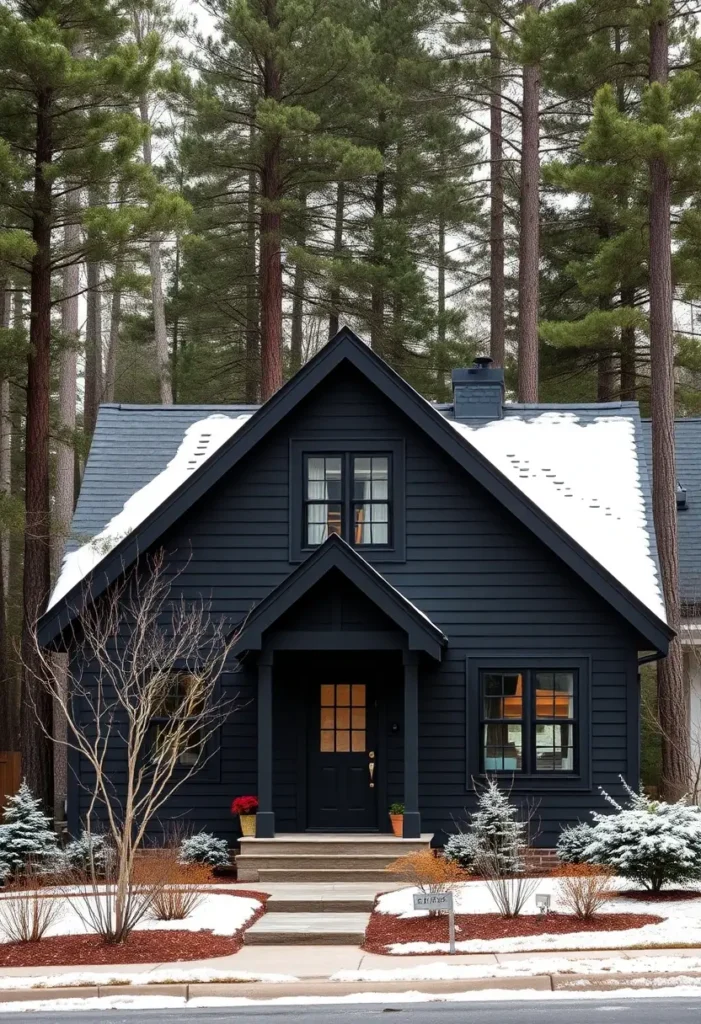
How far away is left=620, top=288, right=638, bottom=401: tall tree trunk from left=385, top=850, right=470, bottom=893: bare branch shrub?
18462 millimetres

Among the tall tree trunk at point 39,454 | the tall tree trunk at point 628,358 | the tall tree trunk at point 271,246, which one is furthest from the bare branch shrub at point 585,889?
the tall tree trunk at point 628,358

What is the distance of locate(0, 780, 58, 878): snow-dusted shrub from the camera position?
18.0m

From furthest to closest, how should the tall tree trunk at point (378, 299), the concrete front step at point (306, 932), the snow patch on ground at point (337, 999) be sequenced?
1. the tall tree trunk at point (378, 299)
2. the concrete front step at point (306, 932)
3. the snow patch on ground at point (337, 999)

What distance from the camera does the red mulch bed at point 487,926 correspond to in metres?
13.8

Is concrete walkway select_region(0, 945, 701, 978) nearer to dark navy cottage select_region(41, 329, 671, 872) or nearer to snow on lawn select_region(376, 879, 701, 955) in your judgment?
snow on lawn select_region(376, 879, 701, 955)

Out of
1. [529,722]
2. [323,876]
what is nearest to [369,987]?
[323,876]

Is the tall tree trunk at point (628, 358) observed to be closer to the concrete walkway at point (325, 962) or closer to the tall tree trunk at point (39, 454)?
the tall tree trunk at point (39, 454)

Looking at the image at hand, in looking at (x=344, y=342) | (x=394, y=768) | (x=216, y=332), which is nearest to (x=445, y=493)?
(x=344, y=342)

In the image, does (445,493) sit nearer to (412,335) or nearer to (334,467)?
(334,467)

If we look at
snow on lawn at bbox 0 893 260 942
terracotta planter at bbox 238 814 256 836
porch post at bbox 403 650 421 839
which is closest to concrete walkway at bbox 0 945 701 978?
snow on lawn at bbox 0 893 260 942

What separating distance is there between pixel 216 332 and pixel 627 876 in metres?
23.1

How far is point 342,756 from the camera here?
1925 centimetres

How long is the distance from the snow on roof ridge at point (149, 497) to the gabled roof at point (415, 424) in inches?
9.8

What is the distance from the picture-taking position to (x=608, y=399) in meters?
33.3
